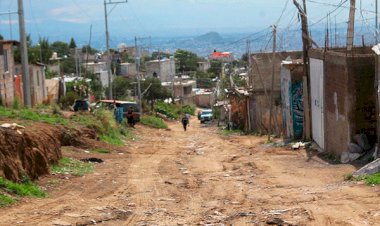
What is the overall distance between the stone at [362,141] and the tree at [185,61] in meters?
112

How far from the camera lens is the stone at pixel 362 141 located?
18961 millimetres

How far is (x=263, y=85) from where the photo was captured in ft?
129

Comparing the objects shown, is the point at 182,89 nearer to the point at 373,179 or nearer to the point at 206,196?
the point at 206,196

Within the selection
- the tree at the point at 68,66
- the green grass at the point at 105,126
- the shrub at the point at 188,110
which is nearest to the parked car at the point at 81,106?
the green grass at the point at 105,126

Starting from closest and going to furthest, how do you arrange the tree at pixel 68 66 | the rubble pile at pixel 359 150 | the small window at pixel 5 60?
the rubble pile at pixel 359 150 → the small window at pixel 5 60 → the tree at pixel 68 66

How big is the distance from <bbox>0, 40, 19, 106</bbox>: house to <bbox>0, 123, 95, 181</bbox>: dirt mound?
71.0 feet

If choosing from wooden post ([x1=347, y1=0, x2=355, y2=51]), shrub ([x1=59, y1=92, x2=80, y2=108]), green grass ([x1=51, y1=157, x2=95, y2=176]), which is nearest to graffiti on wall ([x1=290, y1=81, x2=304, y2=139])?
wooden post ([x1=347, y1=0, x2=355, y2=51])

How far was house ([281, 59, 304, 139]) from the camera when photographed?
30375mm

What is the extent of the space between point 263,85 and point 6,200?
2860cm

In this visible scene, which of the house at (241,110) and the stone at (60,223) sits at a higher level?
the stone at (60,223)

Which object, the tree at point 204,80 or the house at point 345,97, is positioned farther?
the tree at point 204,80

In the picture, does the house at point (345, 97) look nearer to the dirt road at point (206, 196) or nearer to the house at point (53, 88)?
the dirt road at point (206, 196)

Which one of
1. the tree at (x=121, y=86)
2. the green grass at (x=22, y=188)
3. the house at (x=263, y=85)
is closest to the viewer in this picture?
the green grass at (x=22, y=188)

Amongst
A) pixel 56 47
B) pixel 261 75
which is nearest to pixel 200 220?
pixel 261 75
